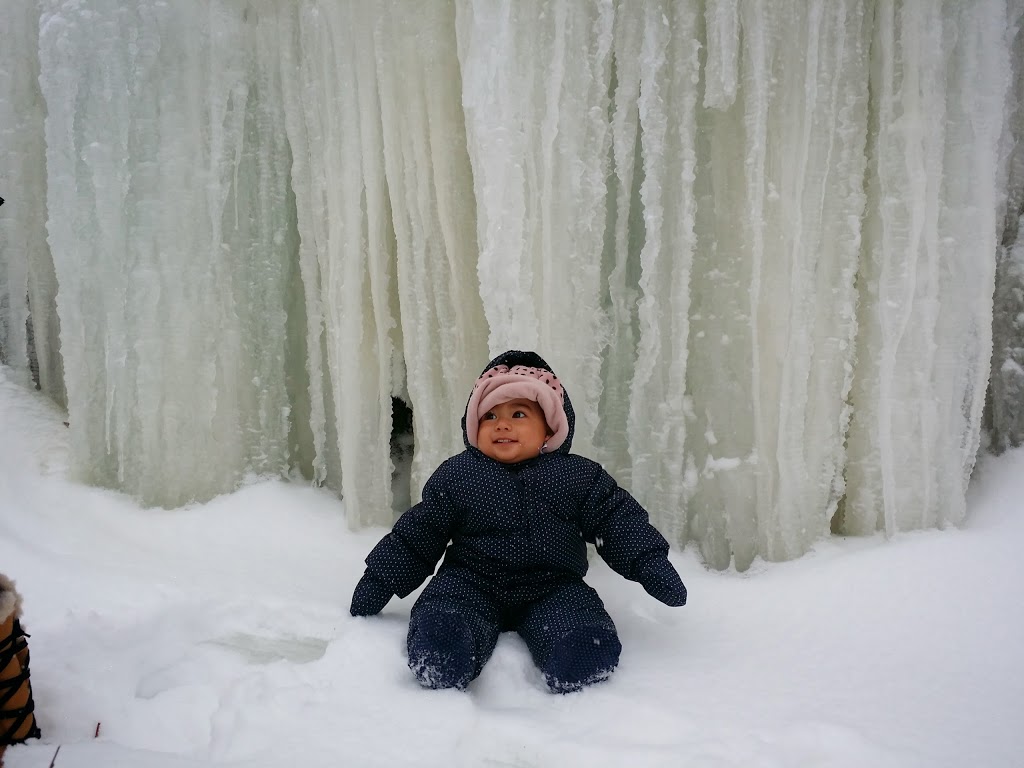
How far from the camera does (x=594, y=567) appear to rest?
1894 millimetres

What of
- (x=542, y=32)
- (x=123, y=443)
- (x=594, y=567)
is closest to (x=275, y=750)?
(x=594, y=567)

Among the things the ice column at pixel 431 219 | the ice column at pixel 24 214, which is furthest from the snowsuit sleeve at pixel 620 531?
the ice column at pixel 24 214

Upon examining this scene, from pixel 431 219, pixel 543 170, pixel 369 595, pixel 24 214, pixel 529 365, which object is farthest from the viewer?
pixel 24 214

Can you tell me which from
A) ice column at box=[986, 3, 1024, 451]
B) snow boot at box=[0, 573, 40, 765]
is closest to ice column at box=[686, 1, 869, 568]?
ice column at box=[986, 3, 1024, 451]

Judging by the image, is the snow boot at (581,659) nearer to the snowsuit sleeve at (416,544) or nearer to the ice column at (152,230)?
the snowsuit sleeve at (416,544)

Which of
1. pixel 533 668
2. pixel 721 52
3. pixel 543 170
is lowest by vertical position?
pixel 533 668

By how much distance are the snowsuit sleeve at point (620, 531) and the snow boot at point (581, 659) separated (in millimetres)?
182

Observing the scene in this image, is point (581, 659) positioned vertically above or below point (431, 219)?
below

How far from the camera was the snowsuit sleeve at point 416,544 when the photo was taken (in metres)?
1.52

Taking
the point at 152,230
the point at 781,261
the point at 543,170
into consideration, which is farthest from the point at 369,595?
the point at 152,230

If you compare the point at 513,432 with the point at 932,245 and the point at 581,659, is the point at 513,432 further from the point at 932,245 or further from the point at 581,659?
the point at 932,245

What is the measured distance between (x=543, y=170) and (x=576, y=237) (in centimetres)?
18

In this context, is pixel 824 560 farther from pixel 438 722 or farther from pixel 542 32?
pixel 542 32

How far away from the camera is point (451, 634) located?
130 centimetres
